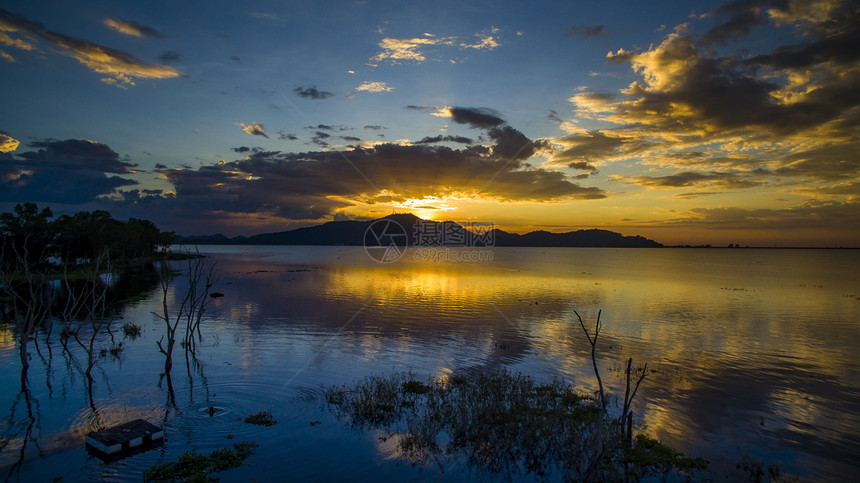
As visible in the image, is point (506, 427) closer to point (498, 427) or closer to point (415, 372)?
point (498, 427)

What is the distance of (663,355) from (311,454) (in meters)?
28.1

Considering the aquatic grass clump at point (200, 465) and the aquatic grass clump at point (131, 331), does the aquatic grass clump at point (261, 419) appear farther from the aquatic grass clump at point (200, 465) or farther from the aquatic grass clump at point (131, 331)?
Result: the aquatic grass clump at point (131, 331)

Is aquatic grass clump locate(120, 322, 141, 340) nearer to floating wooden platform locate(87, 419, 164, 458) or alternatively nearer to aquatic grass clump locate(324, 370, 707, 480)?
floating wooden platform locate(87, 419, 164, 458)

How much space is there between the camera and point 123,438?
52.1ft

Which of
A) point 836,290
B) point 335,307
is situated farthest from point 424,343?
point 836,290

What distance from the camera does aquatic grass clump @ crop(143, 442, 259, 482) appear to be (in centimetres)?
1408

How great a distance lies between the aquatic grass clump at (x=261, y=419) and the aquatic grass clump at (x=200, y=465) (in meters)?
2.07

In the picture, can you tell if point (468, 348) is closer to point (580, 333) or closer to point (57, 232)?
point (580, 333)

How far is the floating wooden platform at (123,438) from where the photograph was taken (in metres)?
15.6

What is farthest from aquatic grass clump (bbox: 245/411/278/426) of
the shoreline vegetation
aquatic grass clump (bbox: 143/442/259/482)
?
aquatic grass clump (bbox: 143/442/259/482)

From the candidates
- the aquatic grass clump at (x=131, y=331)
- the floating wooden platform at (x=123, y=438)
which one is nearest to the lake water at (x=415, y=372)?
the floating wooden platform at (x=123, y=438)

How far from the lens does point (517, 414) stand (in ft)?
64.1

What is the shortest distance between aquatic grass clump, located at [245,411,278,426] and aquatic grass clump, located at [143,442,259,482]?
6.80 feet

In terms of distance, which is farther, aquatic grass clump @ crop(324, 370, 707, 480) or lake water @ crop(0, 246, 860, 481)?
lake water @ crop(0, 246, 860, 481)
